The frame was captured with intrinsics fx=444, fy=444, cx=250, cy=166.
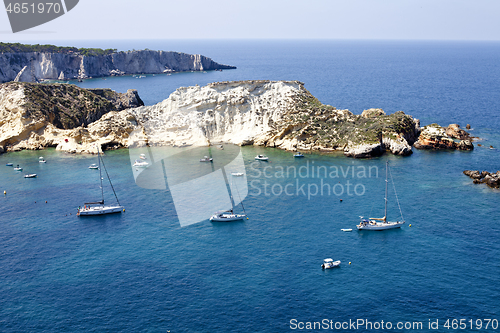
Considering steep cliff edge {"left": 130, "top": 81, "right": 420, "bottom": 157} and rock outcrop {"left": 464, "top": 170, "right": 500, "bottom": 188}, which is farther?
steep cliff edge {"left": 130, "top": 81, "right": 420, "bottom": 157}

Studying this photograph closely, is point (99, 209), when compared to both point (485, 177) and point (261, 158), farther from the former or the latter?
point (485, 177)

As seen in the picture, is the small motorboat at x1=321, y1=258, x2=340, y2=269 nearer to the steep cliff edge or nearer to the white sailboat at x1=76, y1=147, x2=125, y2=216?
the white sailboat at x1=76, y1=147, x2=125, y2=216

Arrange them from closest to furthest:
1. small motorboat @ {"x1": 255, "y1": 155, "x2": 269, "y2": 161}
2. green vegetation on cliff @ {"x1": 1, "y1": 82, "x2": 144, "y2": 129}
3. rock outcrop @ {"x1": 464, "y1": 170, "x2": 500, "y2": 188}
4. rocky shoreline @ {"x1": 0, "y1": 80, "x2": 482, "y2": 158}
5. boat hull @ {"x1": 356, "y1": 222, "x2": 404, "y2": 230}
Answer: boat hull @ {"x1": 356, "y1": 222, "x2": 404, "y2": 230} < rock outcrop @ {"x1": 464, "y1": 170, "x2": 500, "y2": 188} < small motorboat @ {"x1": 255, "y1": 155, "x2": 269, "y2": 161} < rocky shoreline @ {"x1": 0, "y1": 80, "x2": 482, "y2": 158} < green vegetation on cliff @ {"x1": 1, "y1": 82, "x2": 144, "y2": 129}

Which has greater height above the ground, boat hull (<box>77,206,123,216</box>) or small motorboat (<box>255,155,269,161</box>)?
small motorboat (<box>255,155,269,161</box>)

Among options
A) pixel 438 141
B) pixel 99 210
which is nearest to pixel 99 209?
pixel 99 210

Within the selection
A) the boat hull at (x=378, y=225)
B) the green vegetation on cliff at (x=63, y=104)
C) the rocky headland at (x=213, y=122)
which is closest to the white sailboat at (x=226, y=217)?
the boat hull at (x=378, y=225)

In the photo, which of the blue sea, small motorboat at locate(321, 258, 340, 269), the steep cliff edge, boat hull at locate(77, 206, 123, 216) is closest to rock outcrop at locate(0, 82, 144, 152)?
the steep cliff edge

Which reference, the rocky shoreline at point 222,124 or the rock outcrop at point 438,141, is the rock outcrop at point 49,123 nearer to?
the rocky shoreline at point 222,124
